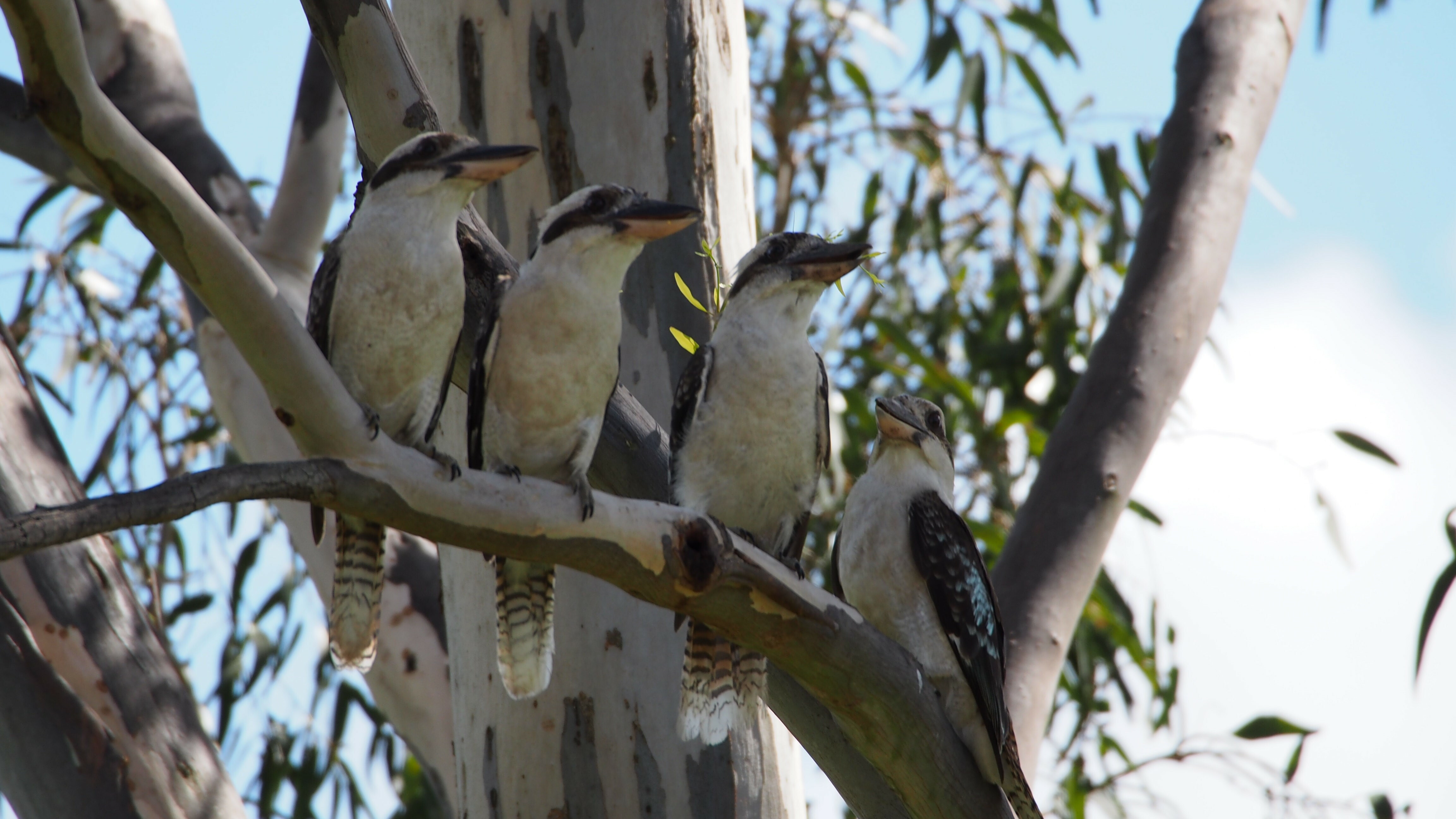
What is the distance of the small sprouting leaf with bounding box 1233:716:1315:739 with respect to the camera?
2.71 meters

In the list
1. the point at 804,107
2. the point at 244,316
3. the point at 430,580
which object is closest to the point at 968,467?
the point at 804,107

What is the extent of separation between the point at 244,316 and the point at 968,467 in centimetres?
321

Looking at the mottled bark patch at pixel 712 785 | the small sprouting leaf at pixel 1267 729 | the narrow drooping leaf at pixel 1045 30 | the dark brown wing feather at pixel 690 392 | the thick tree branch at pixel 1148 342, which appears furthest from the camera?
the narrow drooping leaf at pixel 1045 30

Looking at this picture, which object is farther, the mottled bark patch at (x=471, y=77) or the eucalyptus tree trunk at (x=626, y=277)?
the mottled bark patch at (x=471, y=77)

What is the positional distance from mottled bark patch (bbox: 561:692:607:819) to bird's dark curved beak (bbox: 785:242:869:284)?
80 centimetres

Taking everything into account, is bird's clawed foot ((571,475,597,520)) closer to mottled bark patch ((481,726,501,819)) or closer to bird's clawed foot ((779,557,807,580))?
bird's clawed foot ((779,557,807,580))

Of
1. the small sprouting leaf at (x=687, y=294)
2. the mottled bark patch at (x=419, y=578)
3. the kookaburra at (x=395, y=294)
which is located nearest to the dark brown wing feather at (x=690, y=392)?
the small sprouting leaf at (x=687, y=294)

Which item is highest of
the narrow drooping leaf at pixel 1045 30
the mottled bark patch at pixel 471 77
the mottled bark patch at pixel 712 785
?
the narrow drooping leaf at pixel 1045 30

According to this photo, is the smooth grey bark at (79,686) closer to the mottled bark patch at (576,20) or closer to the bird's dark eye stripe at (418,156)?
the bird's dark eye stripe at (418,156)

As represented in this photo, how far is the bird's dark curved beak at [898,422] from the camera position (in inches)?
81.2

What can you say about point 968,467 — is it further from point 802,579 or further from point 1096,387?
point 802,579

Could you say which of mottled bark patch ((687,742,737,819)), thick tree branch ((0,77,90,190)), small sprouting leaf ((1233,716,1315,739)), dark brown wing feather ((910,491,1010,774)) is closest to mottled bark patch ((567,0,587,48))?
dark brown wing feather ((910,491,1010,774))

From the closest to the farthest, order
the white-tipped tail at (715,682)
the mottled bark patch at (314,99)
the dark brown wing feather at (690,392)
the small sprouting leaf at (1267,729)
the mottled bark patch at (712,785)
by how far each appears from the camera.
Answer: the white-tipped tail at (715,682)
the dark brown wing feather at (690,392)
the mottled bark patch at (712,785)
the small sprouting leaf at (1267,729)
the mottled bark patch at (314,99)

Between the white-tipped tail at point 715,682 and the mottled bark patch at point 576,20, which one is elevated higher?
the mottled bark patch at point 576,20
